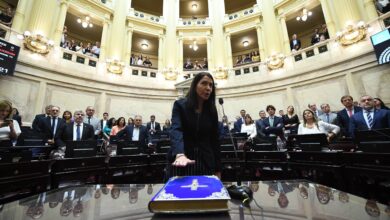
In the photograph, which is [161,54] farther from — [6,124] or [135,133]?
[6,124]

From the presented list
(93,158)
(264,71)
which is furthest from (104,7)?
(93,158)

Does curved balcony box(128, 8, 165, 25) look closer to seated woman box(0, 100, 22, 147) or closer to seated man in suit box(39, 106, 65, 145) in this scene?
seated man in suit box(39, 106, 65, 145)

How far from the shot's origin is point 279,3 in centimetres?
1101

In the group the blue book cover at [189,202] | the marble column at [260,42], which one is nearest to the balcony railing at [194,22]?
the marble column at [260,42]

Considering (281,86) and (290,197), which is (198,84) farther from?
(281,86)

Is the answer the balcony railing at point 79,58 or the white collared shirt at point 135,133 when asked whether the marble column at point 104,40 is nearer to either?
the balcony railing at point 79,58

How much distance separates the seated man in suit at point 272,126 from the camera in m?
4.73

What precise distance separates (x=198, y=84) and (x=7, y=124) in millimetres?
3507

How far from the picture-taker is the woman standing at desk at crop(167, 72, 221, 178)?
4.67ft

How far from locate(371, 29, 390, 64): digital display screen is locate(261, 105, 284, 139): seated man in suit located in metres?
5.09

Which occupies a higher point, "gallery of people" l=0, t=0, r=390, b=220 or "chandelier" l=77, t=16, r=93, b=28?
"chandelier" l=77, t=16, r=93, b=28

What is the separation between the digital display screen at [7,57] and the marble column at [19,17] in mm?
1429

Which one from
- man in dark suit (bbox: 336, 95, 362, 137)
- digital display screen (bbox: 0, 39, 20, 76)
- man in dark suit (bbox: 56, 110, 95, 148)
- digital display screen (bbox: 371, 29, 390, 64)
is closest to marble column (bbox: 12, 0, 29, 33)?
digital display screen (bbox: 0, 39, 20, 76)

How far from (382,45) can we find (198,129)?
905 cm
